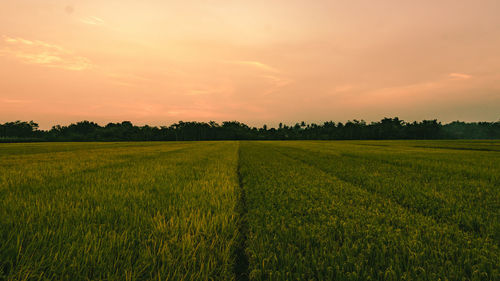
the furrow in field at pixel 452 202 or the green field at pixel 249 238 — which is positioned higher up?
the green field at pixel 249 238

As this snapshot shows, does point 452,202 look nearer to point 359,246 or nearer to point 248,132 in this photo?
point 359,246

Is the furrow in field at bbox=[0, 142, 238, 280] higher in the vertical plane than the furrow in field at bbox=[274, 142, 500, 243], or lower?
higher

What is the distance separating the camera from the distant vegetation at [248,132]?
5364 inches

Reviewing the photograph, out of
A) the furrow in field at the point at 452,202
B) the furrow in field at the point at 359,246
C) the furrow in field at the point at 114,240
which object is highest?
the furrow in field at the point at 114,240

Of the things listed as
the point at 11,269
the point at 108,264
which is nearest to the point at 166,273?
the point at 108,264

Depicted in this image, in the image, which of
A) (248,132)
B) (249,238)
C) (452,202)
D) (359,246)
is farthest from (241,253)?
(248,132)

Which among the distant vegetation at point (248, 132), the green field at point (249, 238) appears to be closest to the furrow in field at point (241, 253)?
the green field at point (249, 238)

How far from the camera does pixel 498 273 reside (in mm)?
1917

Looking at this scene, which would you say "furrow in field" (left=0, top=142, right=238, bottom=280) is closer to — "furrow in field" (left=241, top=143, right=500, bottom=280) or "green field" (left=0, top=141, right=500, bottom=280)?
"green field" (left=0, top=141, right=500, bottom=280)

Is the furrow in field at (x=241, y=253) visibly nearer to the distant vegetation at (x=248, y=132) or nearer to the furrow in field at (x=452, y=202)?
the furrow in field at (x=452, y=202)

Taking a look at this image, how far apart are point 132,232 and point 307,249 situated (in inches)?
82.9

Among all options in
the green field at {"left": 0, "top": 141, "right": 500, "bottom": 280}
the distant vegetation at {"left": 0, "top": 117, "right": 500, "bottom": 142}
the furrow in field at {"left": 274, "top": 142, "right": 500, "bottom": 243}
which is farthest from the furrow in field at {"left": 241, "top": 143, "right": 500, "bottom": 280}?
the distant vegetation at {"left": 0, "top": 117, "right": 500, "bottom": 142}

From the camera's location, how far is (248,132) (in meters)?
164

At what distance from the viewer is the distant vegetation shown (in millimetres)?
136250
